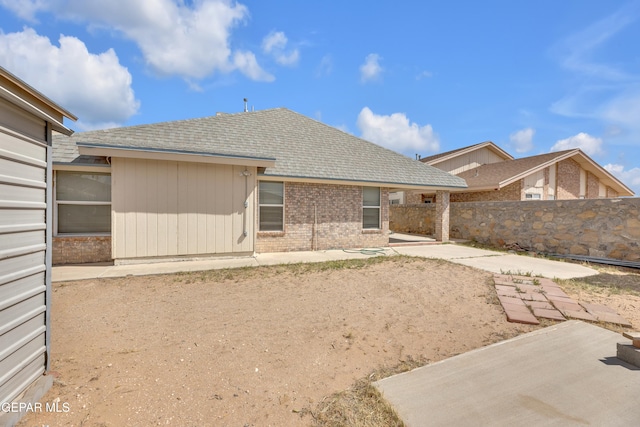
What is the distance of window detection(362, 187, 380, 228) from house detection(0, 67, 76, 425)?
956cm

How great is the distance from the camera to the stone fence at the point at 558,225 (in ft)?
29.0

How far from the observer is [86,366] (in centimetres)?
307

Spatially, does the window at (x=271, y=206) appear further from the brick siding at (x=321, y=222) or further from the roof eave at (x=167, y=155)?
the roof eave at (x=167, y=155)

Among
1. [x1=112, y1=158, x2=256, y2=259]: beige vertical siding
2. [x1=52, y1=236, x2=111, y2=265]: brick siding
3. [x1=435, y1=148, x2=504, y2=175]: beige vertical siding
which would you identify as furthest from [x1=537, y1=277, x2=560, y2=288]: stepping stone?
[x1=435, y1=148, x2=504, y2=175]: beige vertical siding

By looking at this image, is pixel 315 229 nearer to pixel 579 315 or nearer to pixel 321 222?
pixel 321 222

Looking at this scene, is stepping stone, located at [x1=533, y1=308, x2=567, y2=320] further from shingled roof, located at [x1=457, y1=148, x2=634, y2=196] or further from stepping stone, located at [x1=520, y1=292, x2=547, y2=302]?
shingled roof, located at [x1=457, y1=148, x2=634, y2=196]

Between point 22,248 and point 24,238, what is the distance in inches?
3.7

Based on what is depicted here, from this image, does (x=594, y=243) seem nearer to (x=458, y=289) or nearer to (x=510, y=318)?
(x=458, y=289)

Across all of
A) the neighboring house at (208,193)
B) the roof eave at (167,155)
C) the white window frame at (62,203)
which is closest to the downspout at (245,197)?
the neighboring house at (208,193)

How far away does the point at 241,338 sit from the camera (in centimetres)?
373

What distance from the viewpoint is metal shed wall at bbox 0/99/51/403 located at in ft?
7.84

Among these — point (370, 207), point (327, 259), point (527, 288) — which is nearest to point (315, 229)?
point (327, 259)

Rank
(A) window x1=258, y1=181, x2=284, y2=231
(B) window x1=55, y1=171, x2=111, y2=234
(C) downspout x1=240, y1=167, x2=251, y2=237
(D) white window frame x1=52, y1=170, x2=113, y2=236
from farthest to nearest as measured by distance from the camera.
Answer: (A) window x1=258, y1=181, x2=284, y2=231
(C) downspout x1=240, y1=167, x2=251, y2=237
(B) window x1=55, y1=171, x2=111, y2=234
(D) white window frame x1=52, y1=170, x2=113, y2=236

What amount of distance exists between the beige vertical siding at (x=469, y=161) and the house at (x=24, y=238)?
20.6 m
